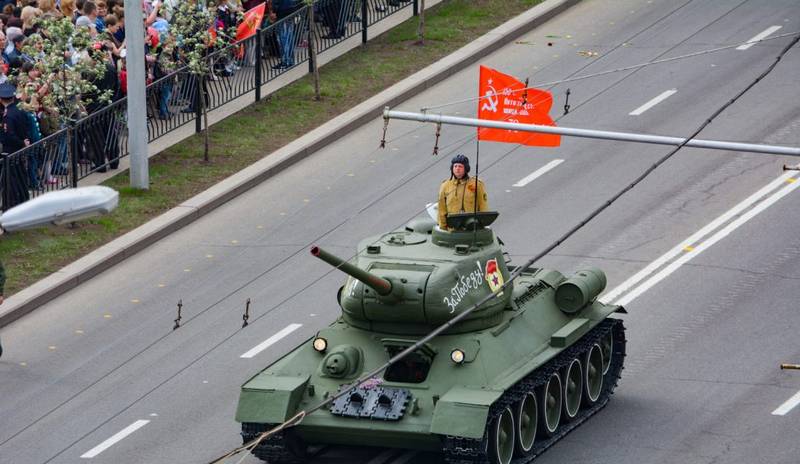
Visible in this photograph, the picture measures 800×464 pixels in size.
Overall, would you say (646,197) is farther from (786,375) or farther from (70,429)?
(70,429)

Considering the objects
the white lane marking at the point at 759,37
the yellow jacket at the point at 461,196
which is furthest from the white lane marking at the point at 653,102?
the yellow jacket at the point at 461,196

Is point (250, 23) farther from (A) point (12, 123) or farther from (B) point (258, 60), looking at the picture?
(A) point (12, 123)

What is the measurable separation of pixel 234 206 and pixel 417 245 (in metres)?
9.11

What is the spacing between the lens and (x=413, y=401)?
723 inches

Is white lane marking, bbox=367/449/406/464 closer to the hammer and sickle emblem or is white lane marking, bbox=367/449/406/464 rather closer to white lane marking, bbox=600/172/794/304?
white lane marking, bbox=600/172/794/304

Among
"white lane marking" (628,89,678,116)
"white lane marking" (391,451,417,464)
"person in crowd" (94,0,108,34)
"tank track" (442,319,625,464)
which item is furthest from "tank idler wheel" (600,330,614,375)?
"person in crowd" (94,0,108,34)

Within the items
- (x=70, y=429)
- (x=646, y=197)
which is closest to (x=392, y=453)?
(x=70, y=429)

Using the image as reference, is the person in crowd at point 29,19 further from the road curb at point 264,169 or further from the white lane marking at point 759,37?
the white lane marking at point 759,37

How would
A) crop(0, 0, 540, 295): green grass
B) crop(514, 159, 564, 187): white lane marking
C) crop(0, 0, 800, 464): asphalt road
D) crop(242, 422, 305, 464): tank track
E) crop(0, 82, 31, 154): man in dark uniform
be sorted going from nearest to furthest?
crop(242, 422, 305, 464): tank track
crop(0, 0, 800, 464): asphalt road
crop(0, 0, 540, 295): green grass
crop(0, 82, 31, 154): man in dark uniform
crop(514, 159, 564, 187): white lane marking

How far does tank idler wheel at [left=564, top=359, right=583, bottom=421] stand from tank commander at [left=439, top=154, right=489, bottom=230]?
2231 mm

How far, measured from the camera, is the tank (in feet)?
59.7

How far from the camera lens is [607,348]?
2127 centimetres

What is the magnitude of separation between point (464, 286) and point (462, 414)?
6.64 ft

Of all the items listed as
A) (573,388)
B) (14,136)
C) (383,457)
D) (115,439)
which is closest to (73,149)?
(14,136)
